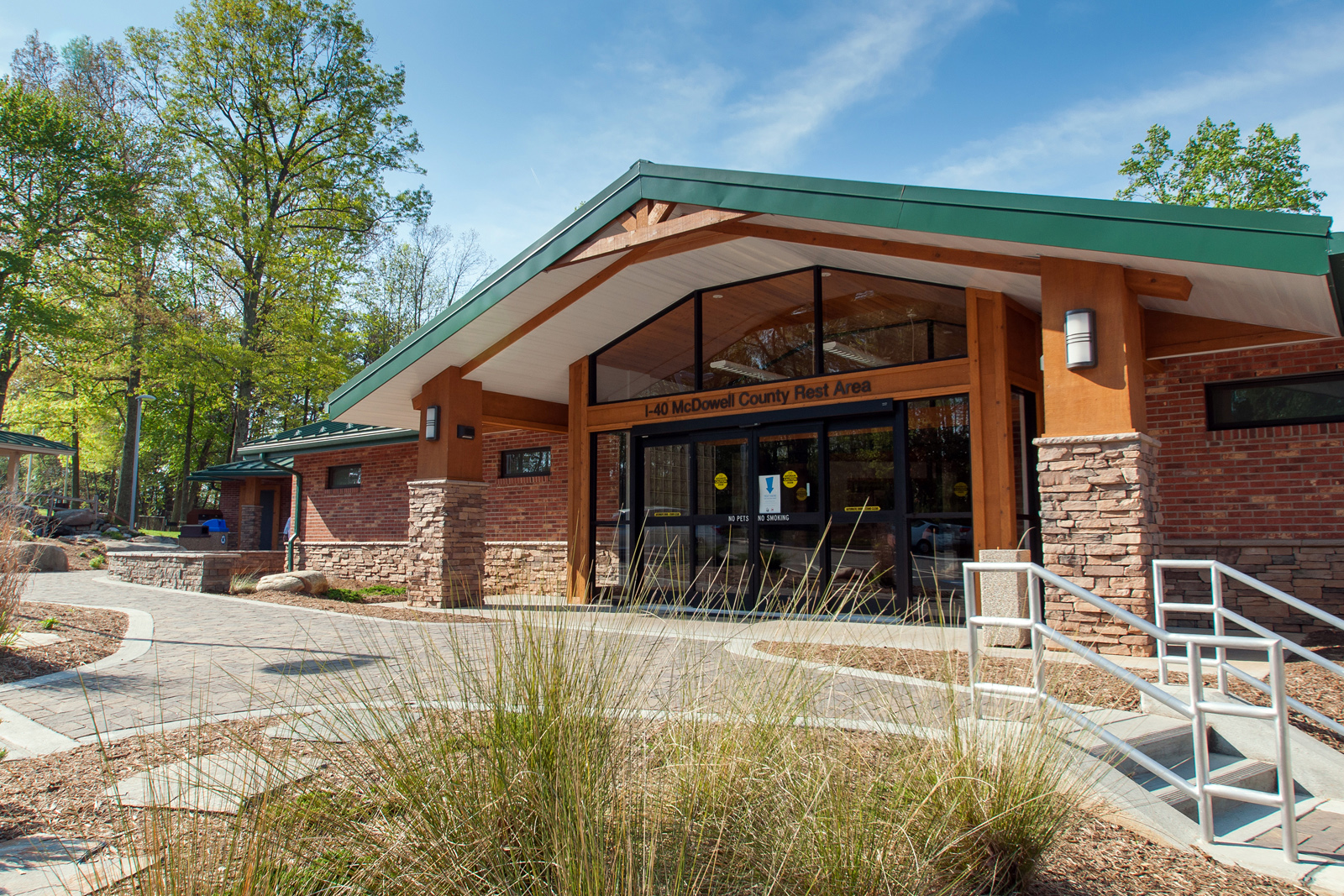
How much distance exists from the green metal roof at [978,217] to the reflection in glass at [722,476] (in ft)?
10.5

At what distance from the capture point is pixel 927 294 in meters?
8.51

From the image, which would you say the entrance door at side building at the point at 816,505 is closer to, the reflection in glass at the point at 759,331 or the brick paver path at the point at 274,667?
the reflection in glass at the point at 759,331

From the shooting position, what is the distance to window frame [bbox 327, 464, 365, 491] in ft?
54.6

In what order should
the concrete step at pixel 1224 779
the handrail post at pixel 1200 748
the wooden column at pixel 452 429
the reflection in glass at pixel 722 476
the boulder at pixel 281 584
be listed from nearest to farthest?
1. the handrail post at pixel 1200 748
2. the concrete step at pixel 1224 779
3. the reflection in glass at pixel 722 476
4. the wooden column at pixel 452 429
5. the boulder at pixel 281 584

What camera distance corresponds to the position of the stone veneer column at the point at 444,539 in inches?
400

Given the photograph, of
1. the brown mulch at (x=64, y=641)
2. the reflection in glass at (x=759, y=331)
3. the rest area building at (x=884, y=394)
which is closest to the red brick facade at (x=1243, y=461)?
the rest area building at (x=884, y=394)

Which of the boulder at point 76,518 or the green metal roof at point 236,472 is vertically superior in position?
the green metal roof at point 236,472

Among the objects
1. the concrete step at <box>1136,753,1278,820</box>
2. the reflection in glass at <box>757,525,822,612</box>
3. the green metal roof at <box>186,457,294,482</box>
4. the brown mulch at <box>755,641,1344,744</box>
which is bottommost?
the concrete step at <box>1136,753,1278,820</box>

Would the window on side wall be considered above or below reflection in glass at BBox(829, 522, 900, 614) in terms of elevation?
above

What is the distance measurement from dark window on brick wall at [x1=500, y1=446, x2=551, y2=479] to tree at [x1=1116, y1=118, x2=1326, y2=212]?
1025 inches

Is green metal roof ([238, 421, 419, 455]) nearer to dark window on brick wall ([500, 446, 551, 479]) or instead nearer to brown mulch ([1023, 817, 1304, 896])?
dark window on brick wall ([500, 446, 551, 479])

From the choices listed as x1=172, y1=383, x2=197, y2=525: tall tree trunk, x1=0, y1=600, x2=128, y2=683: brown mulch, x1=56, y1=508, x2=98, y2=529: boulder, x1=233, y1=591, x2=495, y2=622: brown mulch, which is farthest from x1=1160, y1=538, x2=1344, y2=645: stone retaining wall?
x1=172, y1=383, x2=197, y2=525: tall tree trunk

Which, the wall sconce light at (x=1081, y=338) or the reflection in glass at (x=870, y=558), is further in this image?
the reflection in glass at (x=870, y=558)

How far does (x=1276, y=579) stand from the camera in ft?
23.7
